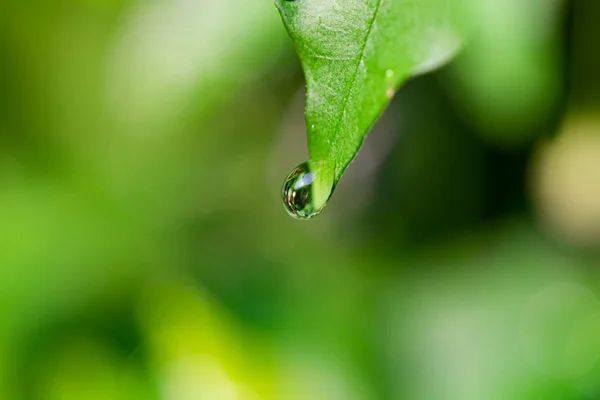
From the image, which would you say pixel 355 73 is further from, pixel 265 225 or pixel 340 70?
pixel 265 225

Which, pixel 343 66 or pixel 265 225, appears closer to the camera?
pixel 343 66

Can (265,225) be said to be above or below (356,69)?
below

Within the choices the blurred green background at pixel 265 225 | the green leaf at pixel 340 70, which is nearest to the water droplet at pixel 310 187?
the green leaf at pixel 340 70

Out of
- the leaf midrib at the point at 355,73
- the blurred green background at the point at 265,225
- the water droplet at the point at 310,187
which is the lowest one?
the blurred green background at the point at 265,225

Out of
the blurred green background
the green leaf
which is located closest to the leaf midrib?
the green leaf

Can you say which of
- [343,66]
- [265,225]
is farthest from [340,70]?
[265,225]

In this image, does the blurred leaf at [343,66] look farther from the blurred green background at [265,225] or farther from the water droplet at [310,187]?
the blurred green background at [265,225]
